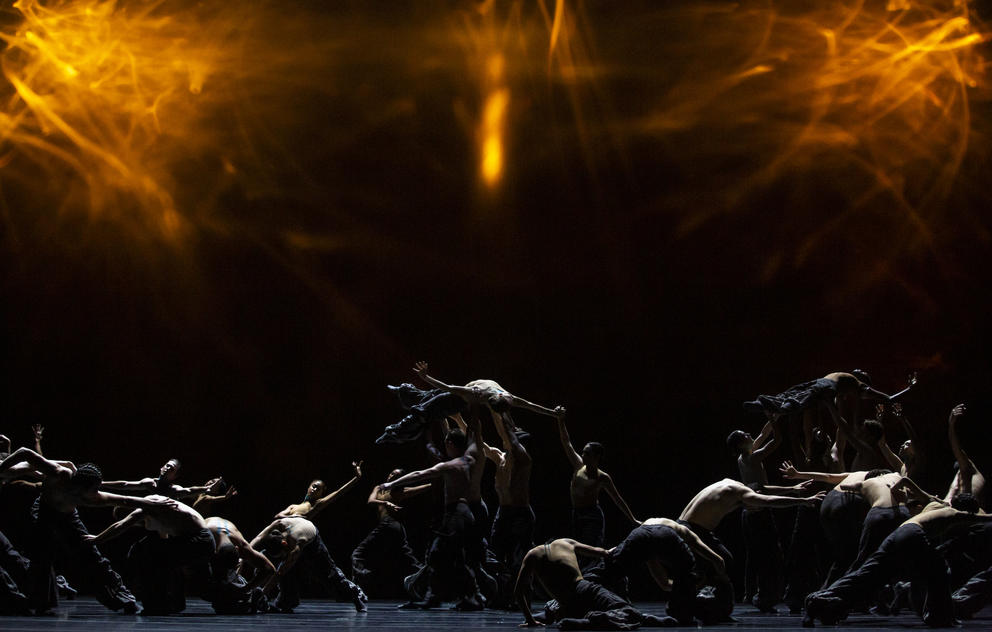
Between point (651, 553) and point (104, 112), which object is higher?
point (104, 112)

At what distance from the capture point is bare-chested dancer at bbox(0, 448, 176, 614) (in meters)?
6.47

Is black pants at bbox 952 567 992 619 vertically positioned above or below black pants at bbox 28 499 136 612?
below

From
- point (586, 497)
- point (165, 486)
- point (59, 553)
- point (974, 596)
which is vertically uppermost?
point (165, 486)

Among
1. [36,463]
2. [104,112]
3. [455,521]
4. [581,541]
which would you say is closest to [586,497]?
[581,541]

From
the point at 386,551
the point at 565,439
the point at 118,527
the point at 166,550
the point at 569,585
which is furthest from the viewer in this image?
the point at 386,551

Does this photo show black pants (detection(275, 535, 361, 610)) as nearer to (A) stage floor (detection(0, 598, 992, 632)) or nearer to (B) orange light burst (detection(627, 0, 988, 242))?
(A) stage floor (detection(0, 598, 992, 632))

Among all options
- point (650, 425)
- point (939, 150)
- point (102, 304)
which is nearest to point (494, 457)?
point (650, 425)

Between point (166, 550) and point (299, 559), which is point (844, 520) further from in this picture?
point (166, 550)

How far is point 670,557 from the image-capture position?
5719mm

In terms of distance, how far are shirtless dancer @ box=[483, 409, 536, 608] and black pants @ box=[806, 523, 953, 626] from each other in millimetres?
2450

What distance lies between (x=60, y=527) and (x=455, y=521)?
2640 mm

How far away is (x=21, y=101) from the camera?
442 inches

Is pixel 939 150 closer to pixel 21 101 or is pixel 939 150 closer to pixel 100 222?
pixel 100 222

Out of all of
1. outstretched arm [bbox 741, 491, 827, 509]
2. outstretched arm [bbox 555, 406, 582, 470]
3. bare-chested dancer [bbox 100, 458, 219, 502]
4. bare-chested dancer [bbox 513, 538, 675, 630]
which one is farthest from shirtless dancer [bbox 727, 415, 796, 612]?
→ bare-chested dancer [bbox 100, 458, 219, 502]
